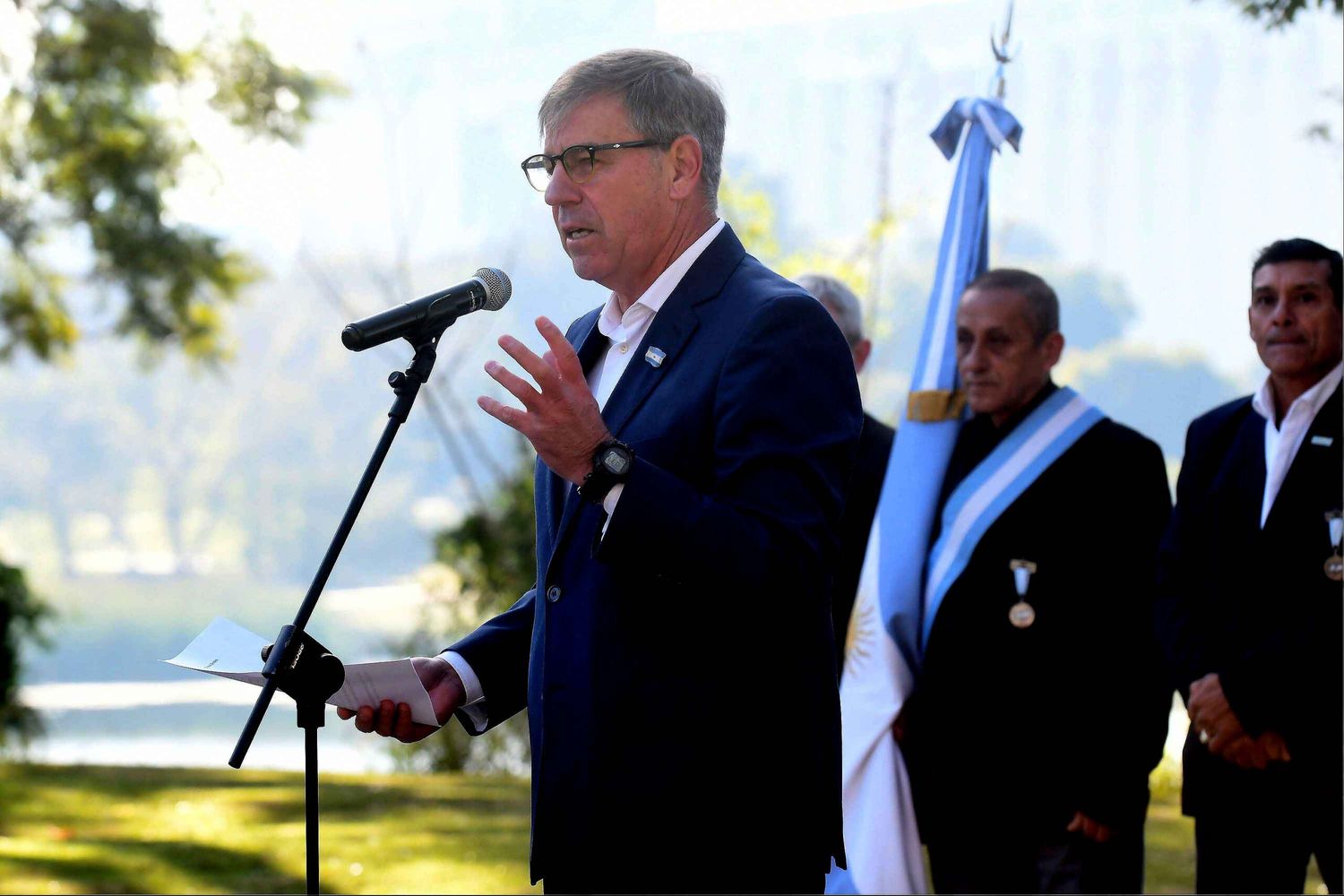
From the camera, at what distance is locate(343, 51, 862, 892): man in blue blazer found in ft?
6.17

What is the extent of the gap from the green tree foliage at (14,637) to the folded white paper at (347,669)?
8.11 meters

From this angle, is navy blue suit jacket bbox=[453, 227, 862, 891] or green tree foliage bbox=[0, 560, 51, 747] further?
green tree foliage bbox=[0, 560, 51, 747]

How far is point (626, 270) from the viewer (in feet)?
7.24

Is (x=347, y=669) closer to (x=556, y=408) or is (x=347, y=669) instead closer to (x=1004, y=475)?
(x=556, y=408)

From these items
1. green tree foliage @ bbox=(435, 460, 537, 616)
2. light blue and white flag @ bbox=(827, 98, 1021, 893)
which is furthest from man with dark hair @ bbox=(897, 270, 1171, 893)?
green tree foliage @ bbox=(435, 460, 537, 616)

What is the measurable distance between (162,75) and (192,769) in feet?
15.4

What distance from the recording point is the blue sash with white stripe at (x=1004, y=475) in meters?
3.87

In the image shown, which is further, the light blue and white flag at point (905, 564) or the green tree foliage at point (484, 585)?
the green tree foliage at point (484, 585)

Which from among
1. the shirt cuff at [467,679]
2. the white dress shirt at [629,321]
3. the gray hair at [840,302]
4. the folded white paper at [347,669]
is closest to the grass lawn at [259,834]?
the gray hair at [840,302]

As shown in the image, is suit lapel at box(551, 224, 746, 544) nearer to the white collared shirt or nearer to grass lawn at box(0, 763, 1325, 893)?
the white collared shirt

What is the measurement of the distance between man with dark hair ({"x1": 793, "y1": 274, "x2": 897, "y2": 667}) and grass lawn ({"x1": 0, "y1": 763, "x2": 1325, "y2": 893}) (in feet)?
7.49

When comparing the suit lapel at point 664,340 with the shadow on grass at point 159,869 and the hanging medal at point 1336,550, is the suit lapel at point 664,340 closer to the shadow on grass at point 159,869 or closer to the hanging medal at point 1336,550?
the hanging medal at point 1336,550

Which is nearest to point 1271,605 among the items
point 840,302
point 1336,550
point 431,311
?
point 1336,550

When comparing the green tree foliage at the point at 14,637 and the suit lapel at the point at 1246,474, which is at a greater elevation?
the suit lapel at the point at 1246,474
